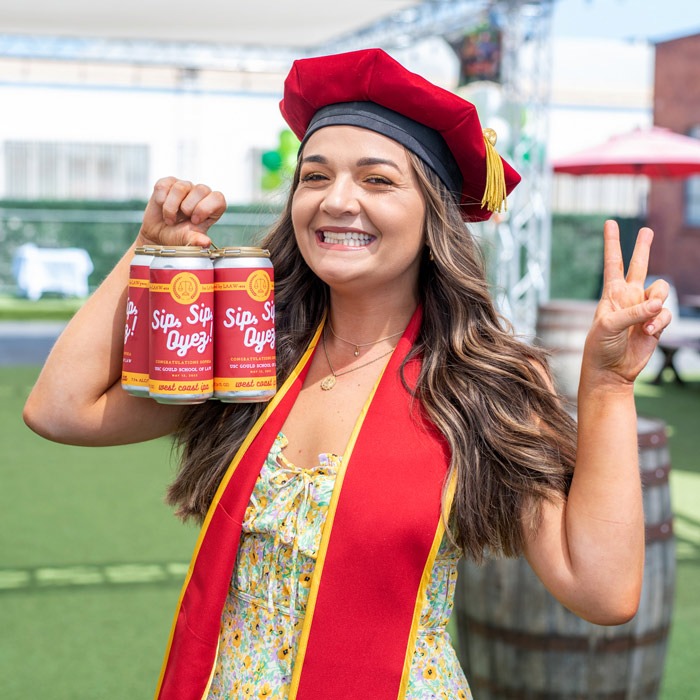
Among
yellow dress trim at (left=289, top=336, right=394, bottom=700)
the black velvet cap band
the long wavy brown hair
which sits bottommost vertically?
yellow dress trim at (left=289, top=336, right=394, bottom=700)

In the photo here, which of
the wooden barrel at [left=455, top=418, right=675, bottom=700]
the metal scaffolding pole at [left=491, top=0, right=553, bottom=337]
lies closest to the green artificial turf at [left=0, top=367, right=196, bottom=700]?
the wooden barrel at [left=455, top=418, right=675, bottom=700]

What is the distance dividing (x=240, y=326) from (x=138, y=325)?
175 mm

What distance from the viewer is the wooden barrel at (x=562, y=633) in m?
2.67

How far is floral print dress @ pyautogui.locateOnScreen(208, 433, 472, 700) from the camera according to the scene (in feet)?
5.22

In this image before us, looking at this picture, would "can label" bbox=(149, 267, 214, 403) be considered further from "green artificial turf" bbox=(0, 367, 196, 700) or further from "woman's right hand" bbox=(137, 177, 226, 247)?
"green artificial turf" bbox=(0, 367, 196, 700)

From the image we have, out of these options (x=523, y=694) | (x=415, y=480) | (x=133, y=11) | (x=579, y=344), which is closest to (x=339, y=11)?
(x=133, y=11)

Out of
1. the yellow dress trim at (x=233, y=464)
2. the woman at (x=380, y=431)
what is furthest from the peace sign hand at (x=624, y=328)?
the yellow dress trim at (x=233, y=464)

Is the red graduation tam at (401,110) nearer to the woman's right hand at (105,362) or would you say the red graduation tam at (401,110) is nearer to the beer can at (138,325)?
the woman's right hand at (105,362)

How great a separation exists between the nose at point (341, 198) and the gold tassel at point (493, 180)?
260 mm

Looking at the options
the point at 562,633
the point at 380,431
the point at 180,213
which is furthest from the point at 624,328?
the point at 562,633

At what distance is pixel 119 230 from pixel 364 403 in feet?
58.4

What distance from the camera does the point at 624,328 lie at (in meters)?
1.44

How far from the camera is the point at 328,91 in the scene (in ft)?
5.36

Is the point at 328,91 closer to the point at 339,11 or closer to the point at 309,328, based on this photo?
the point at 309,328
